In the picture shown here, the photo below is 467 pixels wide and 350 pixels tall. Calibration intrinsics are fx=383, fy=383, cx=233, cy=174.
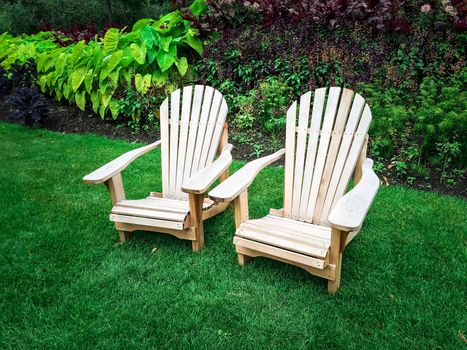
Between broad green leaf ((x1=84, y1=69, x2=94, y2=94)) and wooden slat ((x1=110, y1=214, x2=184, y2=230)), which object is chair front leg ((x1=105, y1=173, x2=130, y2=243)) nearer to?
wooden slat ((x1=110, y1=214, x2=184, y2=230))

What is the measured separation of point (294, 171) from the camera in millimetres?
2701

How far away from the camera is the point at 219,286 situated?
2.24m

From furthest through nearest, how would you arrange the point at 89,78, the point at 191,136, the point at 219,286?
the point at 89,78
the point at 191,136
the point at 219,286

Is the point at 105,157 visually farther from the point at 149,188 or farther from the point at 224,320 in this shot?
the point at 224,320

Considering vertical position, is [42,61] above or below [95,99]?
above

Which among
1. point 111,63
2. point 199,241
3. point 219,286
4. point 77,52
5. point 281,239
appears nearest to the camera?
point 281,239

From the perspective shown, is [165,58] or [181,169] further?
[165,58]

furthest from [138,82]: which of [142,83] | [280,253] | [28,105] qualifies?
[280,253]

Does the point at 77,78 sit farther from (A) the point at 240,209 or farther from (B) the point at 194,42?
(A) the point at 240,209

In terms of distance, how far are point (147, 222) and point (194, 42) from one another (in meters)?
3.41

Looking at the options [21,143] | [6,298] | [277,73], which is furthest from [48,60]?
[6,298]

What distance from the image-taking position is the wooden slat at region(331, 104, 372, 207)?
8.17 feet

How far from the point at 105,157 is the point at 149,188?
3.59 ft

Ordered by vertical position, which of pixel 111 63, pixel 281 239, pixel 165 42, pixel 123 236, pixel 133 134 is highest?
pixel 165 42
